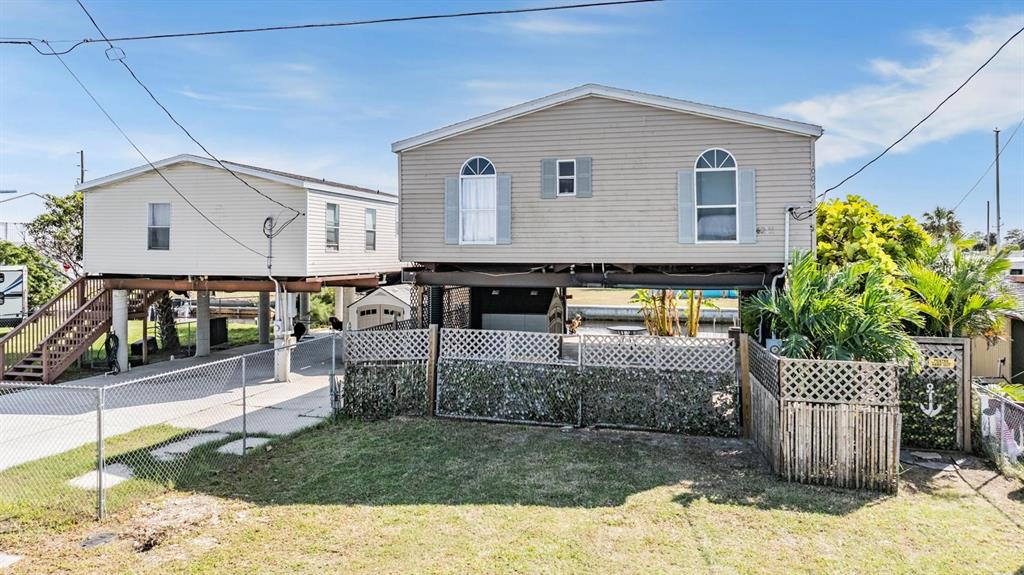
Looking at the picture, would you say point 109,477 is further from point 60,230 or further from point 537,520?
point 60,230

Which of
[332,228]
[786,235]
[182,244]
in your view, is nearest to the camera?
[786,235]

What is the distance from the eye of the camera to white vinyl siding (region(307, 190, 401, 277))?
15156mm

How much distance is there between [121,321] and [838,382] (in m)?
16.4

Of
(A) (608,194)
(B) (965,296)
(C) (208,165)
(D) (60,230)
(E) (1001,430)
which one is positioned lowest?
(E) (1001,430)

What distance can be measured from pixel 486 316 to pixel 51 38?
11028 mm

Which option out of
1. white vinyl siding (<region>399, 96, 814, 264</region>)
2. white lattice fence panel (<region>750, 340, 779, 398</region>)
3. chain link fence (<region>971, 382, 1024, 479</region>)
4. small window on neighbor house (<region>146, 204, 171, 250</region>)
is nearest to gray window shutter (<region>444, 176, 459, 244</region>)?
white vinyl siding (<region>399, 96, 814, 264</region>)

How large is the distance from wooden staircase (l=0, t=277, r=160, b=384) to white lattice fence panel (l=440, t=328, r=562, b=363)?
1027 cm

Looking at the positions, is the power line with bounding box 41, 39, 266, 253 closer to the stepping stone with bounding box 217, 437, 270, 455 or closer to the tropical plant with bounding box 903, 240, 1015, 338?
the stepping stone with bounding box 217, 437, 270, 455

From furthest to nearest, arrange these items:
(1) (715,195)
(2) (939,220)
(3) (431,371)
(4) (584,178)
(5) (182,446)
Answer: (2) (939,220) < (4) (584,178) < (1) (715,195) < (3) (431,371) < (5) (182,446)

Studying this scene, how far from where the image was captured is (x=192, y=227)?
49.8ft

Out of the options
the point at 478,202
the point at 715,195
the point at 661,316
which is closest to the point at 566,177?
the point at 478,202

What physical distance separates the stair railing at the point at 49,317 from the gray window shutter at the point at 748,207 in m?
15.5

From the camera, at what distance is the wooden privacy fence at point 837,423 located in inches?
264

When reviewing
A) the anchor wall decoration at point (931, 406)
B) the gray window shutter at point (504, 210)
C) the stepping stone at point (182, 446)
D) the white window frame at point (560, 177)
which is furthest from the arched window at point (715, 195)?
the stepping stone at point (182, 446)
